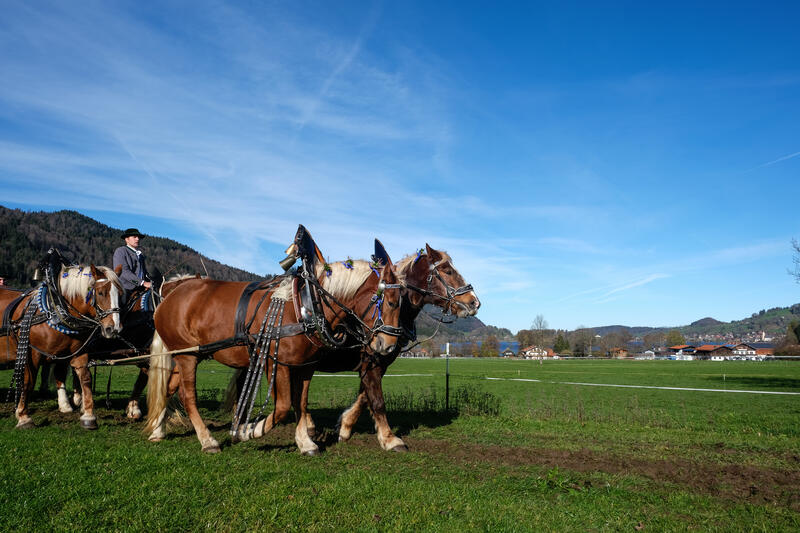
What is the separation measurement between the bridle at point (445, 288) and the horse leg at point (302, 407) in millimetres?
2191

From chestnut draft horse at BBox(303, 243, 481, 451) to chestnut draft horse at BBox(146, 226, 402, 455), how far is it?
626 millimetres

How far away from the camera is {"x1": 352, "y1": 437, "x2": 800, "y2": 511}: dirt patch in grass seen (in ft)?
18.7

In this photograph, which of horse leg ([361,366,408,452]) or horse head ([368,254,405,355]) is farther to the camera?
horse leg ([361,366,408,452])

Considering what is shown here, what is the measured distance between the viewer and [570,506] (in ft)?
16.4

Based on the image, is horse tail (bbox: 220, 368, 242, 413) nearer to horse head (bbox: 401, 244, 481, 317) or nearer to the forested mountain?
horse head (bbox: 401, 244, 481, 317)

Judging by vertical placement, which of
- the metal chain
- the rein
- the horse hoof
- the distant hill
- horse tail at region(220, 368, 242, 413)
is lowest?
the horse hoof

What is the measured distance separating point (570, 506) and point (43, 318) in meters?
8.54

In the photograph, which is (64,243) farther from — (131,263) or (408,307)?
(408,307)

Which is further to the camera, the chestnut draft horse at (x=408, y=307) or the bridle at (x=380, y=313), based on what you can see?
the chestnut draft horse at (x=408, y=307)

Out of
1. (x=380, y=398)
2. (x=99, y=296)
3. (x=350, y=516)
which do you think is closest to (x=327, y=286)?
(x=380, y=398)

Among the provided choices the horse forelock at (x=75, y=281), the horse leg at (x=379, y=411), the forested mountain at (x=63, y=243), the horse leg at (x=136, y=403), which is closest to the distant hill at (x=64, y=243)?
the forested mountain at (x=63, y=243)

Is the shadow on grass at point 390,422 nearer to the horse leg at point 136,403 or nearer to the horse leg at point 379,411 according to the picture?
the horse leg at point 379,411

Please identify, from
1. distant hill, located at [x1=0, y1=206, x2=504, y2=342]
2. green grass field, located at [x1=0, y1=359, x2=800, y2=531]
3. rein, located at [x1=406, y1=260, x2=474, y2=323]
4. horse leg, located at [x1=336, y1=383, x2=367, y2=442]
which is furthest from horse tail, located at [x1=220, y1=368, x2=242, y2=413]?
distant hill, located at [x1=0, y1=206, x2=504, y2=342]

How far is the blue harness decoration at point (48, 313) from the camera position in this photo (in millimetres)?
8188
